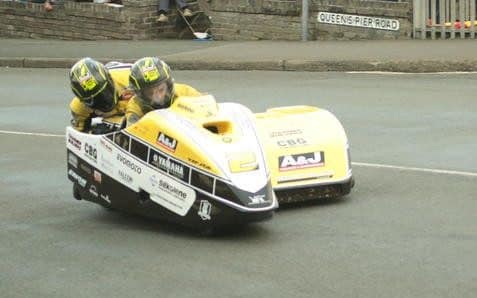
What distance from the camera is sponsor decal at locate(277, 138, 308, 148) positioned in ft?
27.6

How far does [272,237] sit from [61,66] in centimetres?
1307

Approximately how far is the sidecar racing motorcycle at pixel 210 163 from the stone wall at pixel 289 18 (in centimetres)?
1149

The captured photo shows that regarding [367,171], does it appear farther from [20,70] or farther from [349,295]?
[20,70]

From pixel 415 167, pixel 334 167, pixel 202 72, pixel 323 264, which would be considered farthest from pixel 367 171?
pixel 202 72

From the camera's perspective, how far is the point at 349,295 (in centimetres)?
629

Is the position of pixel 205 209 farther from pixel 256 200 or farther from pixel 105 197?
pixel 105 197

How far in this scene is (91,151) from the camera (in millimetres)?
8242

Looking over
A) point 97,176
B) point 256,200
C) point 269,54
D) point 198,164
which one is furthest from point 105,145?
point 269,54

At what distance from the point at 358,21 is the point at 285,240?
43.5 feet

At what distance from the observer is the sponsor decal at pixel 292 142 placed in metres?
8.41

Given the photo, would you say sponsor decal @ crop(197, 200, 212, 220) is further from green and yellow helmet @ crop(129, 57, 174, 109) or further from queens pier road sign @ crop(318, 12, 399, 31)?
queens pier road sign @ crop(318, 12, 399, 31)

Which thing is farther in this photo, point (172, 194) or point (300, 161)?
point (300, 161)

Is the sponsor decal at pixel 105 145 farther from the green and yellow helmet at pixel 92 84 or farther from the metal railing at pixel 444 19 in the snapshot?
the metal railing at pixel 444 19

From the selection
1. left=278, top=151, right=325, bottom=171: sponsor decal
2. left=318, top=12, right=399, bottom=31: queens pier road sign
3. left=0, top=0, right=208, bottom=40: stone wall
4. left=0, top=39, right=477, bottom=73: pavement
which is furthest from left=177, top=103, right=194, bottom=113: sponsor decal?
left=0, top=0, right=208, bottom=40: stone wall
